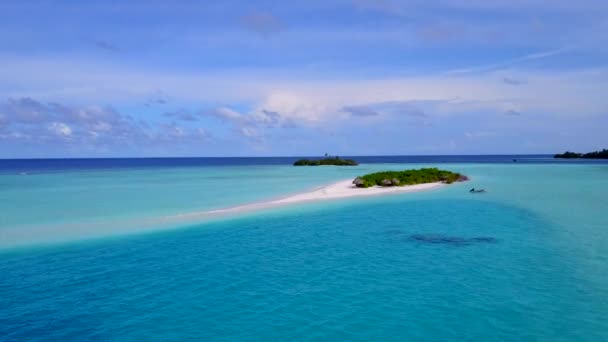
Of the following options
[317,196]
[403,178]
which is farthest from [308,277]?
[403,178]

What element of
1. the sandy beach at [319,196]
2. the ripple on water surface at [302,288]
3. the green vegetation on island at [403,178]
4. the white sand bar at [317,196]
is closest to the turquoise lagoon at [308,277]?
the ripple on water surface at [302,288]

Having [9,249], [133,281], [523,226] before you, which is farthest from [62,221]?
[523,226]

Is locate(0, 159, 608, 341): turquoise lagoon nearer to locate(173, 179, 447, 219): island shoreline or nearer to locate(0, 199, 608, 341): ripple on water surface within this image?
locate(0, 199, 608, 341): ripple on water surface

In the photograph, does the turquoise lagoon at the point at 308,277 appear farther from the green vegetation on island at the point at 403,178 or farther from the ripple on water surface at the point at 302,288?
the green vegetation on island at the point at 403,178

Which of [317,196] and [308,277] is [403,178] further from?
[308,277]

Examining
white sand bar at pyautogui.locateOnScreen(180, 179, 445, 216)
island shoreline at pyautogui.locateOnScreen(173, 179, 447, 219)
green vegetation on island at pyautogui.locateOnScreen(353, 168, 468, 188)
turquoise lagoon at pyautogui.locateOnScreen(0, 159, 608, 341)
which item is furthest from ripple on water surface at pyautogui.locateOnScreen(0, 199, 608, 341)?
green vegetation on island at pyautogui.locateOnScreen(353, 168, 468, 188)

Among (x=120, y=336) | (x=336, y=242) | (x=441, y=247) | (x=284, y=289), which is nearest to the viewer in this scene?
(x=120, y=336)

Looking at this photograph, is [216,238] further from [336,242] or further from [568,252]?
[568,252]
